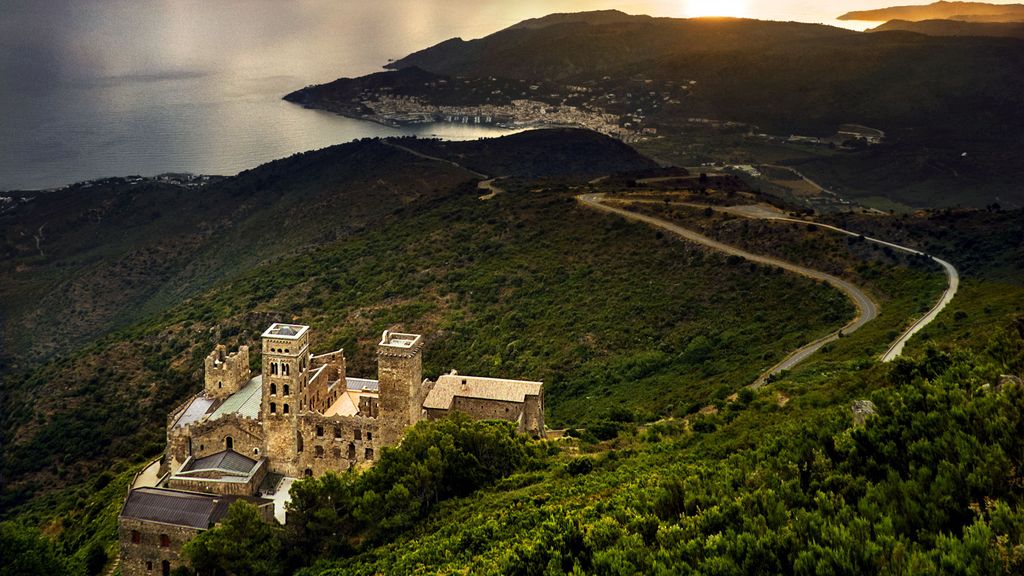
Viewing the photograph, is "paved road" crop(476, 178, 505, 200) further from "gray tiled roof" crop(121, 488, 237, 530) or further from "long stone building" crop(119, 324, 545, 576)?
"gray tiled roof" crop(121, 488, 237, 530)

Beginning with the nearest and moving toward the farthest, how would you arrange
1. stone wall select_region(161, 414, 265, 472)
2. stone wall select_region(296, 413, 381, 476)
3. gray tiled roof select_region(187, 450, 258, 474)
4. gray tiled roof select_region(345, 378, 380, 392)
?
gray tiled roof select_region(187, 450, 258, 474)
stone wall select_region(161, 414, 265, 472)
stone wall select_region(296, 413, 381, 476)
gray tiled roof select_region(345, 378, 380, 392)

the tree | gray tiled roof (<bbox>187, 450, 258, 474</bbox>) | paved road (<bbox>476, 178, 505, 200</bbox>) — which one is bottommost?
the tree

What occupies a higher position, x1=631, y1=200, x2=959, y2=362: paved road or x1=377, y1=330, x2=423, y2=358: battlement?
x1=631, y1=200, x2=959, y2=362: paved road

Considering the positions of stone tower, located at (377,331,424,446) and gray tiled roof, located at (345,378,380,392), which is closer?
stone tower, located at (377,331,424,446)

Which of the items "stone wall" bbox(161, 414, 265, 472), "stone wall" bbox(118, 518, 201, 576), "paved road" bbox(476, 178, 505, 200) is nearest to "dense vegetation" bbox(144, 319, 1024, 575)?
"stone wall" bbox(118, 518, 201, 576)

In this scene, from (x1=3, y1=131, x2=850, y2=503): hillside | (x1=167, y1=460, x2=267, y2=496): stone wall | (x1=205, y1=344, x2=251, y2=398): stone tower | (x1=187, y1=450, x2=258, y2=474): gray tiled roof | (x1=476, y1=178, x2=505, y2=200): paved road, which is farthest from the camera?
(x1=476, y1=178, x2=505, y2=200): paved road

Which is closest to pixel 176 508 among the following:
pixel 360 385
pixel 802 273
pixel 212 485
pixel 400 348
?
pixel 212 485

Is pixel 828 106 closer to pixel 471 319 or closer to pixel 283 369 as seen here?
pixel 471 319
